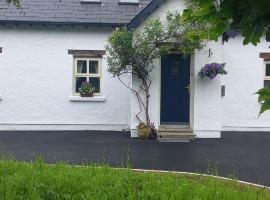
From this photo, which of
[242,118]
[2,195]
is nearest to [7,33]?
[242,118]

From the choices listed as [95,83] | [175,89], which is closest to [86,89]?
[95,83]

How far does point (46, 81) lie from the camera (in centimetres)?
1551

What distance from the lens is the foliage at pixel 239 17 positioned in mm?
2520

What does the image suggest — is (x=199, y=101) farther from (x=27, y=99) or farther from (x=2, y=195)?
(x=2, y=195)

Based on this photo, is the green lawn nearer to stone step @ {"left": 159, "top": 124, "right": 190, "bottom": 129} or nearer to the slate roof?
stone step @ {"left": 159, "top": 124, "right": 190, "bottom": 129}

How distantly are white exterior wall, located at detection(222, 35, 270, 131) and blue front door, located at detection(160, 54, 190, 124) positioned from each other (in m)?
2.01

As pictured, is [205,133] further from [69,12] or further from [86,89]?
[69,12]

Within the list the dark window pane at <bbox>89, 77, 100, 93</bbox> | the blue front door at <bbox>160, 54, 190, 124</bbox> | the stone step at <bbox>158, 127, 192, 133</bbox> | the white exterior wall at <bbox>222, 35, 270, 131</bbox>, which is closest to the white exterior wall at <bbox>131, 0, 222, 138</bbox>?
the stone step at <bbox>158, 127, 192, 133</bbox>

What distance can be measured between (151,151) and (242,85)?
19.9 feet

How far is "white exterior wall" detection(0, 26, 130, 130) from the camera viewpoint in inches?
609

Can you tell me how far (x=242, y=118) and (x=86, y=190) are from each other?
10.9m

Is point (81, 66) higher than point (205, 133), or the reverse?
point (81, 66)

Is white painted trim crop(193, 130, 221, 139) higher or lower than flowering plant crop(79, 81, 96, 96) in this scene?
lower

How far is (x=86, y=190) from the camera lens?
5.95 metres
